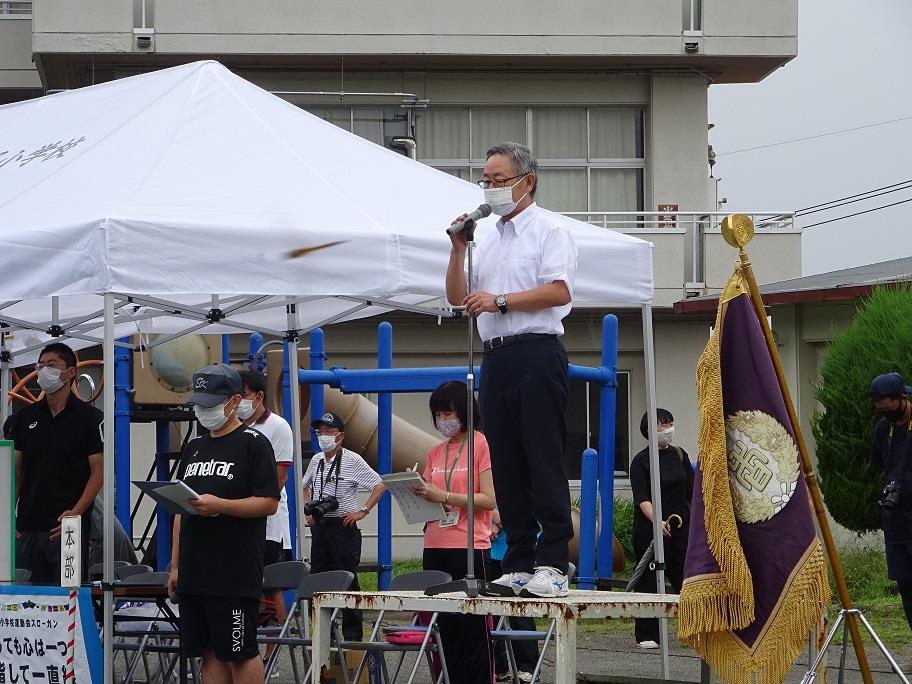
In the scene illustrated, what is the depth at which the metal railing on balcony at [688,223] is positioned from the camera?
20.6 metres

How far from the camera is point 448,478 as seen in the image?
812 cm

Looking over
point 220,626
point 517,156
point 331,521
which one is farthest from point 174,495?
point 331,521

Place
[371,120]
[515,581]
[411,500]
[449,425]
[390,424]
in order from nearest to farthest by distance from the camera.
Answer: [515,581] → [411,500] → [449,425] → [390,424] → [371,120]

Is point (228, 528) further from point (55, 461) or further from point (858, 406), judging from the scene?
point (858, 406)

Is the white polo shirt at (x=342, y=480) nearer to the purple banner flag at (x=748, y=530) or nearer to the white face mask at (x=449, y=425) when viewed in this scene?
the white face mask at (x=449, y=425)

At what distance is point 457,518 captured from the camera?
8.06 meters

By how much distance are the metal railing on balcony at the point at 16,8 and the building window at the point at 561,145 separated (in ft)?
21.8

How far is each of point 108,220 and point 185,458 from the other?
1217mm

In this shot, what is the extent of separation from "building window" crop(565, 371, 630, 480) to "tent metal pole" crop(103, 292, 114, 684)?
14.3m

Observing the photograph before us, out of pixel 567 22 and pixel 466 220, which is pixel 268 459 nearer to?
pixel 466 220

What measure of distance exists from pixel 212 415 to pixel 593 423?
14.7m

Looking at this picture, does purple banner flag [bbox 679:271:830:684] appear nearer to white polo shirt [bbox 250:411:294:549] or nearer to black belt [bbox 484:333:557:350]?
black belt [bbox 484:333:557:350]

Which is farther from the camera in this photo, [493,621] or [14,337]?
[14,337]

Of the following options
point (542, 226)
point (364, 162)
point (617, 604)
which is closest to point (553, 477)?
point (617, 604)
